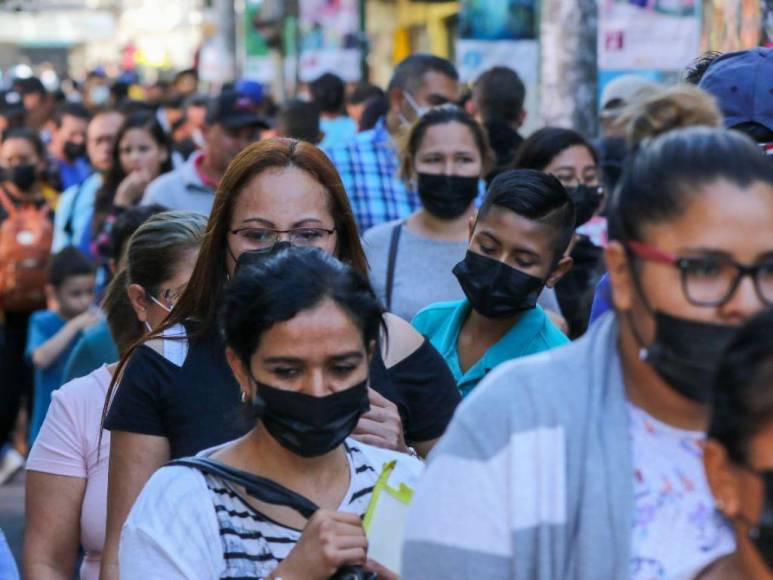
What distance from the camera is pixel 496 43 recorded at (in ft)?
39.3

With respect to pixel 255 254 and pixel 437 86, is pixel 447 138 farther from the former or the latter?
pixel 255 254

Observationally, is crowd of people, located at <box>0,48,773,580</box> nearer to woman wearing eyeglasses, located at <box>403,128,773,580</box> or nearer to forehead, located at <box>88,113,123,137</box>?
woman wearing eyeglasses, located at <box>403,128,773,580</box>

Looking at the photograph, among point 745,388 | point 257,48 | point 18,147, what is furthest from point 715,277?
point 257,48

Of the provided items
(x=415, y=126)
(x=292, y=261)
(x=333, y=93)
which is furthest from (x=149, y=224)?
(x=333, y=93)

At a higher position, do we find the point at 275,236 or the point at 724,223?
the point at 724,223

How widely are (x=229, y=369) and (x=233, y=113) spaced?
5510 millimetres

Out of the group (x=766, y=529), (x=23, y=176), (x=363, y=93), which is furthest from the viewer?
(x=363, y=93)

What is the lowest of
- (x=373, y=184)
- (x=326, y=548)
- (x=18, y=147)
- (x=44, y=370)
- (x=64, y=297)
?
(x=44, y=370)

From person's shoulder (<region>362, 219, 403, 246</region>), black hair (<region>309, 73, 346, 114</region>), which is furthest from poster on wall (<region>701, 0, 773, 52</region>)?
black hair (<region>309, 73, 346, 114</region>)

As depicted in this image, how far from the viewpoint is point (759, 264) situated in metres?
2.38

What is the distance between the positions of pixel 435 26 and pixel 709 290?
22.5 metres

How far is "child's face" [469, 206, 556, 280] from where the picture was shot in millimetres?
5004

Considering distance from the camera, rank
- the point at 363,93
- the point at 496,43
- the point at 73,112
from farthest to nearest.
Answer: the point at 73,112, the point at 363,93, the point at 496,43

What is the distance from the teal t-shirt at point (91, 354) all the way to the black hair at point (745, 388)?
4.11m
